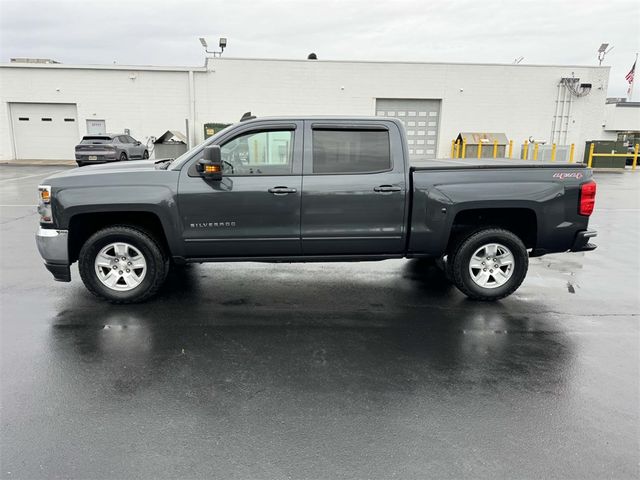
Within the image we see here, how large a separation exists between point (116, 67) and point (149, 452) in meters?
27.2

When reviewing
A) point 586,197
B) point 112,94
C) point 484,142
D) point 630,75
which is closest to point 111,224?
point 586,197

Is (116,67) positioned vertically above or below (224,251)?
above

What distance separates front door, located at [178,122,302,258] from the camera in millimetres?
4977

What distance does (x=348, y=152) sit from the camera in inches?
204

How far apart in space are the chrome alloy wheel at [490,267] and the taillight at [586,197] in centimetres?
92

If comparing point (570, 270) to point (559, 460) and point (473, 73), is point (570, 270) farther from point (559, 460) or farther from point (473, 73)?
point (473, 73)

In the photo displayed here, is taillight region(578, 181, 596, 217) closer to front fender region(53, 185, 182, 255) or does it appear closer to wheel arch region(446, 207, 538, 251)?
wheel arch region(446, 207, 538, 251)

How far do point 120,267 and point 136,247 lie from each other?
30cm

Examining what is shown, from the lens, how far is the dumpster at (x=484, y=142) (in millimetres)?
24938

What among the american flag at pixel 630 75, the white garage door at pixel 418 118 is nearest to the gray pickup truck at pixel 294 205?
the white garage door at pixel 418 118

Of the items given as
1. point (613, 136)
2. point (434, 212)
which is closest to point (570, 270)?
point (434, 212)

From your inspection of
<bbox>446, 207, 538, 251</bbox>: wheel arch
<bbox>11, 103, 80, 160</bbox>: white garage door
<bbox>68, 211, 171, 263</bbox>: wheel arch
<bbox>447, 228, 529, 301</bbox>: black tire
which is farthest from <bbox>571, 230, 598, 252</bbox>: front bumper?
<bbox>11, 103, 80, 160</bbox>: white garage door

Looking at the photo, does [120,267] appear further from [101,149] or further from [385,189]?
[101,149]

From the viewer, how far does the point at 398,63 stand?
26.1m
